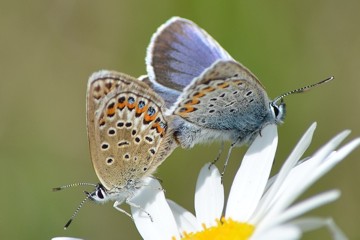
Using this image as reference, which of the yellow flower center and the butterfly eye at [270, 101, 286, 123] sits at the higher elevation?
the butterfly eye at [270, 101, 286, 123]

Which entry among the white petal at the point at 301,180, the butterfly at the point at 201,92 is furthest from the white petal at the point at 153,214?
the white petal at the point at 301,180

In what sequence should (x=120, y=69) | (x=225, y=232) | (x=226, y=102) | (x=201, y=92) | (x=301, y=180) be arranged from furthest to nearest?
1. (x=120, y=69)
2. (x=226, y=102)
3. (x=201, y=92)
4. (x=225, y=232)
5. (x=301, y=180)

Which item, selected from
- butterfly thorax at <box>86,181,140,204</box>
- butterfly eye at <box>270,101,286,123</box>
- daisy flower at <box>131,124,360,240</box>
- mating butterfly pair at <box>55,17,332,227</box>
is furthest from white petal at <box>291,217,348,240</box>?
butterfly thorax at <box>86,181,140,204</box>

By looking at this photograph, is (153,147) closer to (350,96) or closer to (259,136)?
(259,136)

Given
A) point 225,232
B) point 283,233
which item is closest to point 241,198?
point 225,232

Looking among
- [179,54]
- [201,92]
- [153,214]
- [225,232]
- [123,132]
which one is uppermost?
[179,54]

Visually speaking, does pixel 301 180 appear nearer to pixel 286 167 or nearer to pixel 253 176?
pixel 286 167

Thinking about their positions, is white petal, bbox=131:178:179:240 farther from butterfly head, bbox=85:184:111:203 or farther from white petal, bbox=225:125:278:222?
white petal, bbox=225:125:278:222

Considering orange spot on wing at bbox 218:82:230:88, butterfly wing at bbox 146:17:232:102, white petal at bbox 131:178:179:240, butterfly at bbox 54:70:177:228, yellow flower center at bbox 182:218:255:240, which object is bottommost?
white petal at bbox 131:178:179:240

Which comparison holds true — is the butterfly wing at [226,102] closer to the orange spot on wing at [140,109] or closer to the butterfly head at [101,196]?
the orange spot on wing at [140,109]
